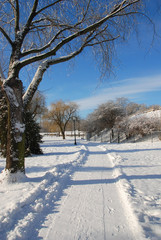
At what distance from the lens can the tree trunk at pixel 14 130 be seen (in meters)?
4.05

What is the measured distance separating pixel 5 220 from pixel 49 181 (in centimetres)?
202

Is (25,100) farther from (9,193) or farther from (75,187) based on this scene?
(75,187)

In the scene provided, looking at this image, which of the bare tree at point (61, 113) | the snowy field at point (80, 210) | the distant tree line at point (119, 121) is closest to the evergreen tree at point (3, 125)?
the snowy field at point (80, 210)

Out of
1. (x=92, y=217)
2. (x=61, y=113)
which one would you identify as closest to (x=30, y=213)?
(x=92, y=217)

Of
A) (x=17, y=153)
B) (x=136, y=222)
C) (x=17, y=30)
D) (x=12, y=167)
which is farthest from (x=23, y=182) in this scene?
(x=17, y=30)

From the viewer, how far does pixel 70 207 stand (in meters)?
2.90

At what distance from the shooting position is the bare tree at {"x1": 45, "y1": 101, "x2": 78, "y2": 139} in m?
35.1

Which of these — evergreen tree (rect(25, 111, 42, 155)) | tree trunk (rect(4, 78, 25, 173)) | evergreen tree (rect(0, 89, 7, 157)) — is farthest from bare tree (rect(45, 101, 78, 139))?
tree trunk (rect(4, 78, 25, 173))

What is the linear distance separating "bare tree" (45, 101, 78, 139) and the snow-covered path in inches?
1234

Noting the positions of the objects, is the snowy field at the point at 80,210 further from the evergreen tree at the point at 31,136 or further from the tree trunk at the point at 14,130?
the evergreen tree at the point at 31,136

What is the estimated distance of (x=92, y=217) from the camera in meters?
2.55

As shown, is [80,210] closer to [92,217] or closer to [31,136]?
[92,217]

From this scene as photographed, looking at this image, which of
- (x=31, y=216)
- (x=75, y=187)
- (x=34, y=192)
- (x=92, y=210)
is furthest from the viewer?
(x=75, y=187)

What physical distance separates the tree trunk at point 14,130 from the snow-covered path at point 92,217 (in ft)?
5.31
